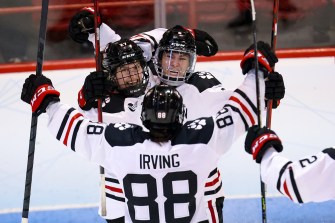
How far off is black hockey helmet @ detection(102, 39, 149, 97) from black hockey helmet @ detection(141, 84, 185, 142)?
50cm

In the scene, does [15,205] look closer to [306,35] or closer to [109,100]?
[109,100]

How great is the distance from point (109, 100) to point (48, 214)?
0.95m

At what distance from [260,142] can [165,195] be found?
0.41m

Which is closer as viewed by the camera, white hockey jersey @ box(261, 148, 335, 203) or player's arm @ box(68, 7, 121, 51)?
white hockey jersey @ box(261, 148, 335, 203)

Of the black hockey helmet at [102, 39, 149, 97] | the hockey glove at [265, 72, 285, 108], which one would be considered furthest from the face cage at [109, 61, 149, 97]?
the hockey glove at [265, 72, 285, 108]

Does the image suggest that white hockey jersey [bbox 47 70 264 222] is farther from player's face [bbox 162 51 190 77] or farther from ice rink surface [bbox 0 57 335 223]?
ice rink surface [bbox 0 57 335 223]

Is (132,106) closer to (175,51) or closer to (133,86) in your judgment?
(133,86)

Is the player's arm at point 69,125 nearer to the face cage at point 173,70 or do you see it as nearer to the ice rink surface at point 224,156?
the face cage at point 173,70

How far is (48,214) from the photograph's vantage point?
4.05m

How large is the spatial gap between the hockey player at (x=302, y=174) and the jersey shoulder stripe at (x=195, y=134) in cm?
21

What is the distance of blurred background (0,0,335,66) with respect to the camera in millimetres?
6023

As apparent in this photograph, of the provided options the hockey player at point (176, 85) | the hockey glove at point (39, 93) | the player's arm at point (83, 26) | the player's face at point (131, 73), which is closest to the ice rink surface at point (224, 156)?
the hockey player at point (176, 85)

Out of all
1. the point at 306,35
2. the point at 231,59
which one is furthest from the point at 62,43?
the point at 306,35

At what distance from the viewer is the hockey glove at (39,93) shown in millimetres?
2980
